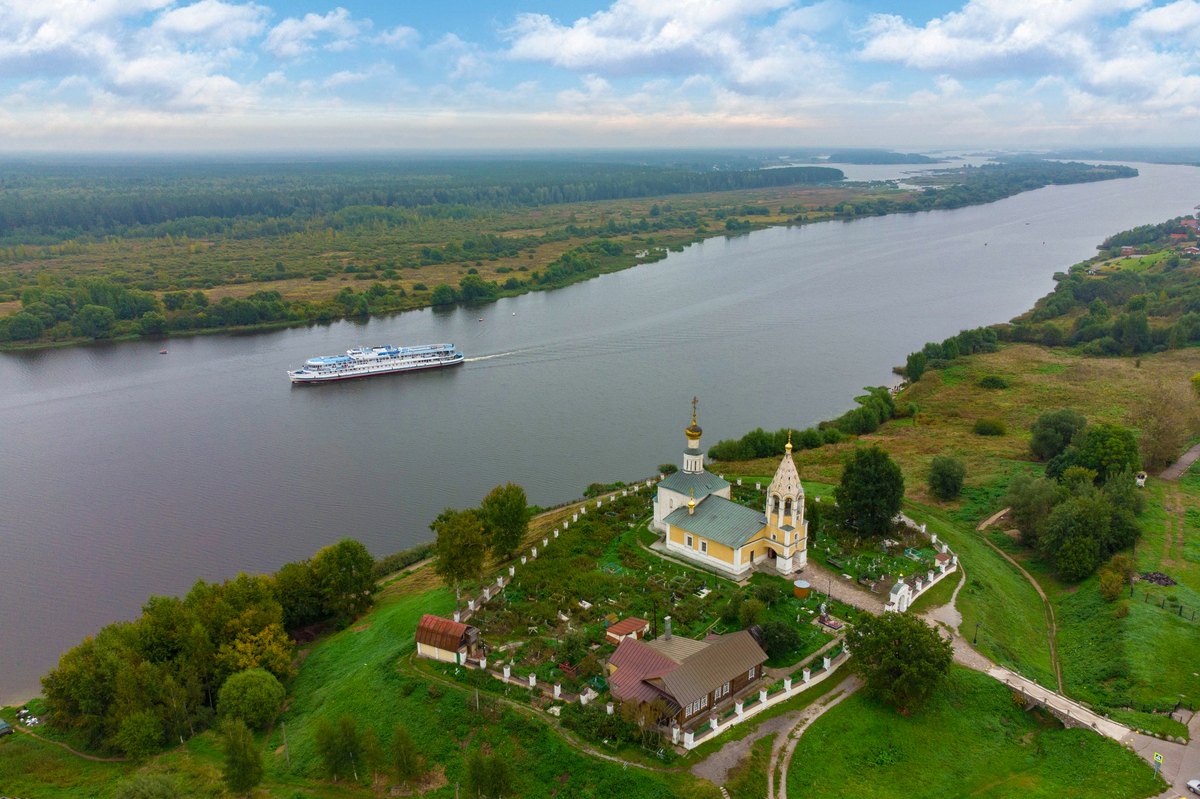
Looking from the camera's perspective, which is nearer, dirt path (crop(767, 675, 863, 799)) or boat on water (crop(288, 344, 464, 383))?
dirt path (crop(767, 675, 863, 799))

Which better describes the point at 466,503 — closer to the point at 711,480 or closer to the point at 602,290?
the point at 711,480

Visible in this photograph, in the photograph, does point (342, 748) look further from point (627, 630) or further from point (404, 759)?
point (627, 630)

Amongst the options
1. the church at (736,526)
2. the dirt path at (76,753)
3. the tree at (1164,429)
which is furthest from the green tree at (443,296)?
the tree at (1164,429)

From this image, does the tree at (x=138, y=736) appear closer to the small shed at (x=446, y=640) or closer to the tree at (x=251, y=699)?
the tree at (x=251, y=699)

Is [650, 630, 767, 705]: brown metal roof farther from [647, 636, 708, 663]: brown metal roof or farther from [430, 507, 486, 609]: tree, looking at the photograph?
[430, 507, 486, 609]: tree

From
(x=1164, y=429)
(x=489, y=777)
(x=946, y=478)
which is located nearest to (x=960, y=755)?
(x=489, y=777)

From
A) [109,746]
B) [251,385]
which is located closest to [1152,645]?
[109,746]

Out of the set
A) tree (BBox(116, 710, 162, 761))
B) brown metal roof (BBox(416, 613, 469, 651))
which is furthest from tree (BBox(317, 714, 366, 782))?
tree (BBox(116, 710, 162, 761))

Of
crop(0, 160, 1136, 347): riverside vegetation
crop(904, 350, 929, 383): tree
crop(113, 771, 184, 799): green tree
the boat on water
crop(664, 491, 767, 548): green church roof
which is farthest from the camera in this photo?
crop(0, 160, 1136, 347): riverside vegetation
